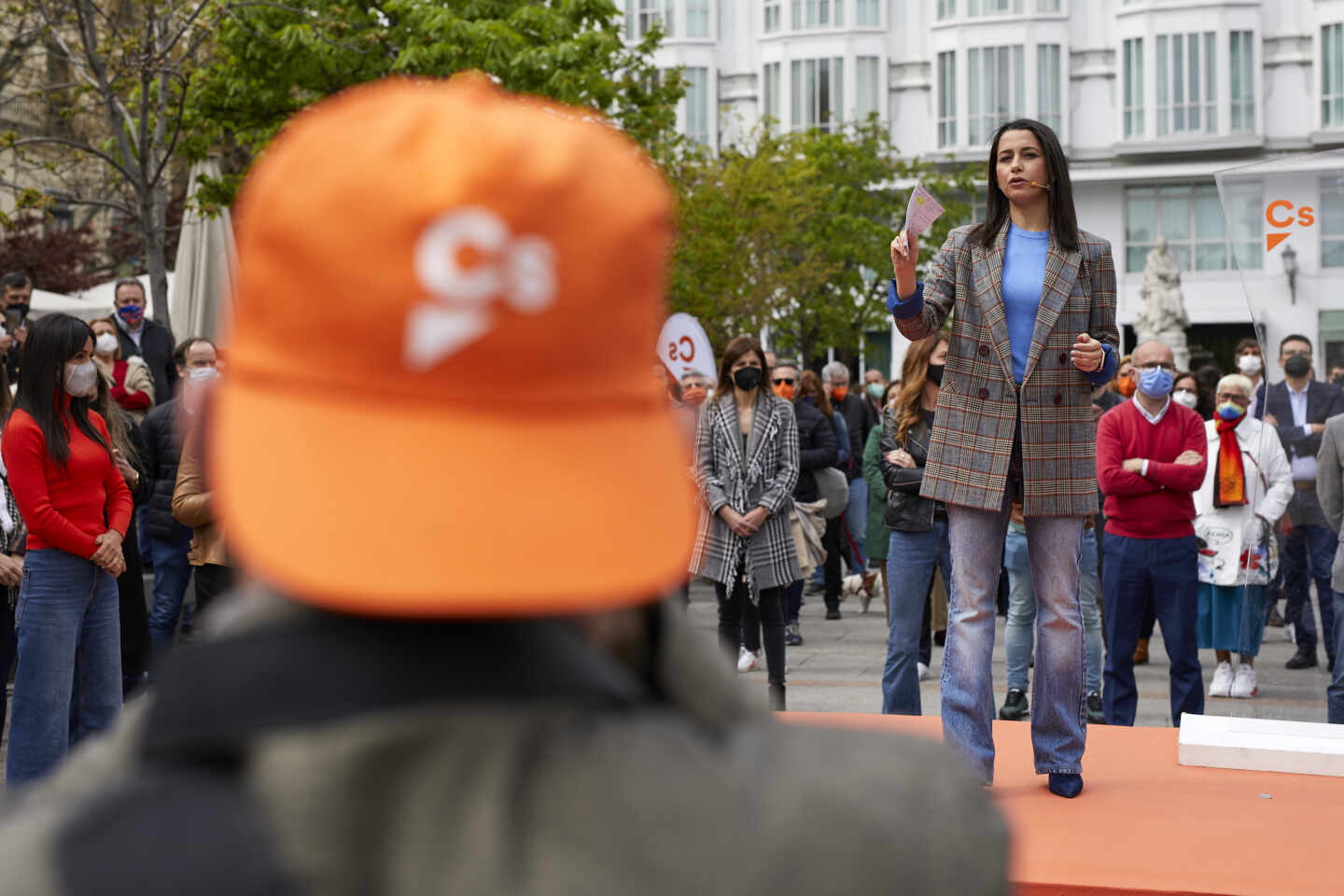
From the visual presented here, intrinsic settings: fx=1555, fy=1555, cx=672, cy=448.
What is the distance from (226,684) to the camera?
2.97ft

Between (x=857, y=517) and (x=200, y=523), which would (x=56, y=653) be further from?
(x=857, y=517)

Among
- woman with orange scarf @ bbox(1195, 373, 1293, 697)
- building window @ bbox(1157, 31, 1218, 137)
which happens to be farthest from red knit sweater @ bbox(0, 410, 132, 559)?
building window @ bbox(1157, 31, 1218, 137)

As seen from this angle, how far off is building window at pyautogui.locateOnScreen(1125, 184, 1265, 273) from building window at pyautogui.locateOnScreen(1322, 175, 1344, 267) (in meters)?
40.4

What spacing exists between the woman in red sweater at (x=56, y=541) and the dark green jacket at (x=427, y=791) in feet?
18.6

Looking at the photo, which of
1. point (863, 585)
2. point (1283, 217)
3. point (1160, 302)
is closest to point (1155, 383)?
point (1283, 217)

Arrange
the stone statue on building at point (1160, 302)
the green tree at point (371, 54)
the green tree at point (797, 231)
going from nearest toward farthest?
1. the green tree at point (371, 54)
2. the green tree at point (797, 231)
3. the stone statue on building at point (1160, 302)

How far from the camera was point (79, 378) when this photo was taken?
637cm

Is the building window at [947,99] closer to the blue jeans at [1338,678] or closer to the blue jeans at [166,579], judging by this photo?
the blue jeans at [166,579]

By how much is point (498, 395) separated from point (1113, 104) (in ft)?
165

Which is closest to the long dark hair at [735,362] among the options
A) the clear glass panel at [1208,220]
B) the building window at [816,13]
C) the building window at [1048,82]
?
the clear glass panel at [1208,220]

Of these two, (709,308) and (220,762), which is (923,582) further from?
(709,308)

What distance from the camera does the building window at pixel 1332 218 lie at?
22.3 feet

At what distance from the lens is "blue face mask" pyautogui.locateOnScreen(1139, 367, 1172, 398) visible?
8016 millimetres

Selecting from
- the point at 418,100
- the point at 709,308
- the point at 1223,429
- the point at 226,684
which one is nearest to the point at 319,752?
the point at 226,684
